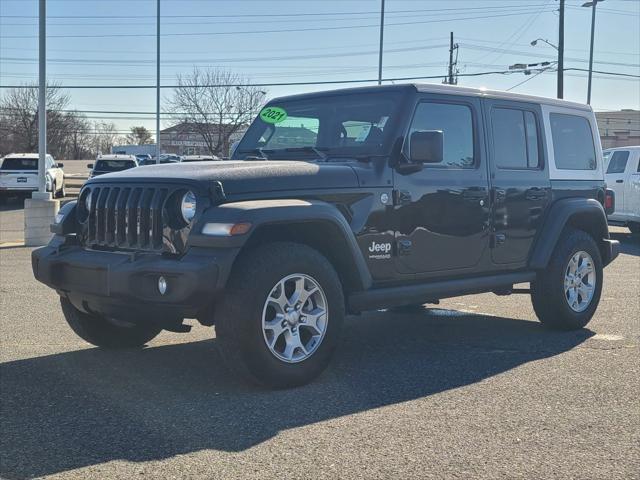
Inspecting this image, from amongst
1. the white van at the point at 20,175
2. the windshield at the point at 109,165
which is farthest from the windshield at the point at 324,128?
the windshield at the point at 109,165

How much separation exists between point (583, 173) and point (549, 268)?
111 cm

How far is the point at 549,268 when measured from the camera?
21.6ft

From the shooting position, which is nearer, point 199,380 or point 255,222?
point 255,222

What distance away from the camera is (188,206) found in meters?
4.48

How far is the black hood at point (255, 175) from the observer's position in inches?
180

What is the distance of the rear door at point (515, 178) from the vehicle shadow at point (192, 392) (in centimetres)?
86

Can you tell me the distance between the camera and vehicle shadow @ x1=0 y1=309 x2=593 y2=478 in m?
3.72

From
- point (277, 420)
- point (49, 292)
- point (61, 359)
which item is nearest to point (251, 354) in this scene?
point (277, 420)

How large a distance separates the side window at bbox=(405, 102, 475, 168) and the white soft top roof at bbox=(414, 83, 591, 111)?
0.36 feet

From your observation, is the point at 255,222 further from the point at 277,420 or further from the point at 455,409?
the point at 455,409

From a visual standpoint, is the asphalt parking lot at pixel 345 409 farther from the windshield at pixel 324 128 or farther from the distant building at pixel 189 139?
the distant building at pixel 189 139

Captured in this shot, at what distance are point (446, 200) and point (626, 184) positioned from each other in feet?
36.7

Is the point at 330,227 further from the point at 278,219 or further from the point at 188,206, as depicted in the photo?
the point at 188,206

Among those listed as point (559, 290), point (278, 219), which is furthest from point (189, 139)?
point (278, 219)
